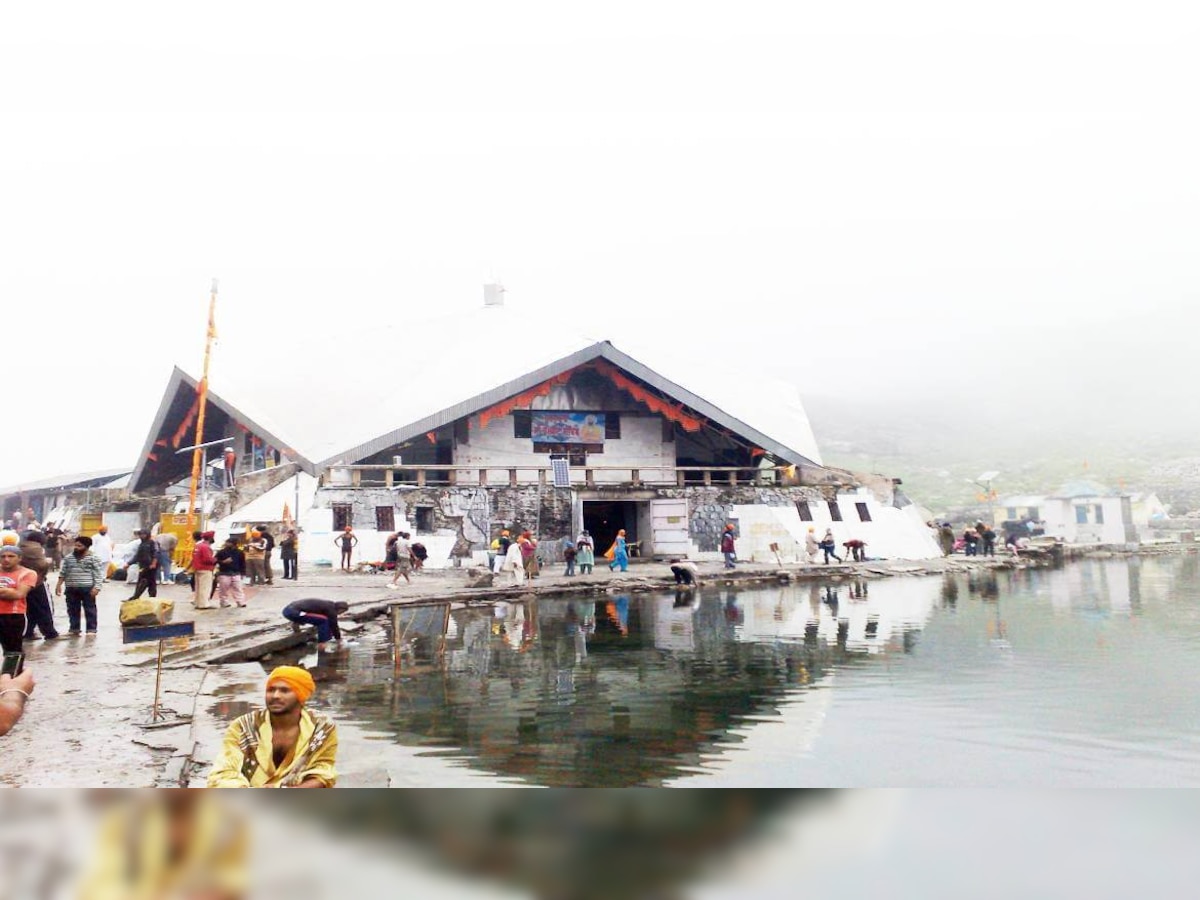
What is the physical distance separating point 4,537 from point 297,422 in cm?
838

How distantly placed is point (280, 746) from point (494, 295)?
2196cm

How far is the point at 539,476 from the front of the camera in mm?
19062

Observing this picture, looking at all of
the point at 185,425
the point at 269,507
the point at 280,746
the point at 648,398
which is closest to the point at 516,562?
the point at 269,507

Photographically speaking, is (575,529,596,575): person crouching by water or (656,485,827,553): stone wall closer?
(575,529,596,575): person crouching by water

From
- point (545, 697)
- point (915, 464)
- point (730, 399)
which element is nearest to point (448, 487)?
point (730, 399)

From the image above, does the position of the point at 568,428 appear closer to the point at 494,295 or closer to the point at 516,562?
the point at 494,295

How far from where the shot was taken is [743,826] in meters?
2.43

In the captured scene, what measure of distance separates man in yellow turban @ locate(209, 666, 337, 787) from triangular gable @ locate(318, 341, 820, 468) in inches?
593

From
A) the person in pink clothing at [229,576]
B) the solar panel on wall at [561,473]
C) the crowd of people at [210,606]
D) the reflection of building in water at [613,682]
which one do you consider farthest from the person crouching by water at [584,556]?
the person in pink clothing at [229,576]

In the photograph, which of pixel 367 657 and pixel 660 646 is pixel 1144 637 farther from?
pixel 367 657

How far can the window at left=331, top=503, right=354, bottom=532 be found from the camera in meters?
14.4

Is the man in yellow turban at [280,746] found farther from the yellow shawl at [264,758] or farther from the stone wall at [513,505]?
the stone wall at [513,505]

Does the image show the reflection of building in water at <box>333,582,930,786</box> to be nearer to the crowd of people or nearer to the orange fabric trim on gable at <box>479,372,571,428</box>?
the crowd of people

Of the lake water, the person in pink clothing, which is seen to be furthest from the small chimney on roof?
the person in pink clothing
